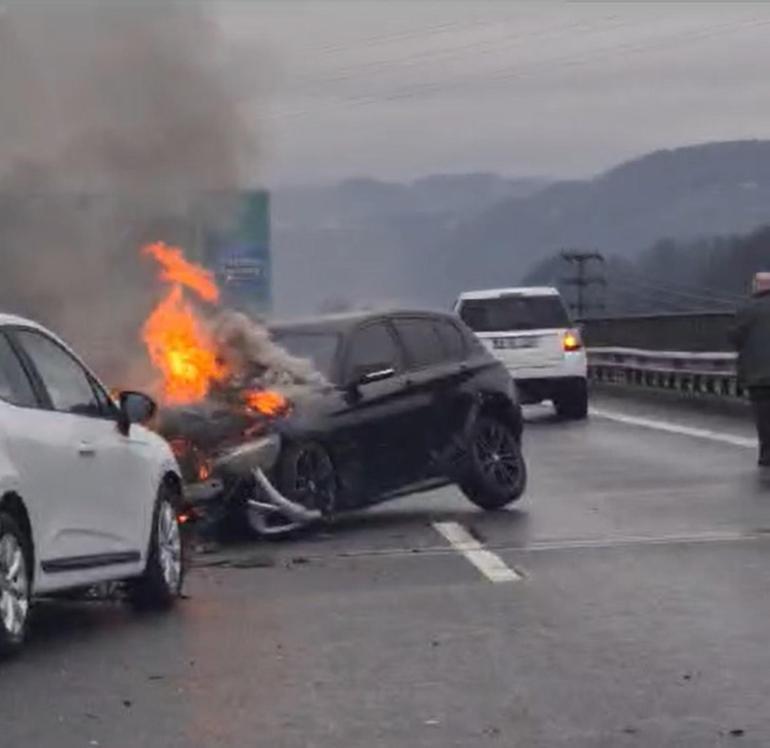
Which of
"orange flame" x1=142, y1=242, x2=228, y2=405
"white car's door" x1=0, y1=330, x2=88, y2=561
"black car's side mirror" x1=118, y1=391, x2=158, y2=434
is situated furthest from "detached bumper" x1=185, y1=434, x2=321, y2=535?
"white car's door" x1=0, y1=330, x2=88, y2=561

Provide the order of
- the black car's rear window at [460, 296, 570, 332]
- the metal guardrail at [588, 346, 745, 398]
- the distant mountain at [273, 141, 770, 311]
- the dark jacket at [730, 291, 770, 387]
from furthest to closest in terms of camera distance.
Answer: the metal guardrail at [588, 346, 745, 398]
the black car's rear window at [460, 296, 570, 332]
the distant mountain at [273, 141, 770, 311]
the dark jacket at [730, 291, 770, 387]

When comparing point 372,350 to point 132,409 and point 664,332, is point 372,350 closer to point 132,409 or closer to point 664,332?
point 132,409

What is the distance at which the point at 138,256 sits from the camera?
60.1 ft

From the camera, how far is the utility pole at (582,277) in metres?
63.1

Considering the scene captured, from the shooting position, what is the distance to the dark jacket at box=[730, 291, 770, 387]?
63.9 feet

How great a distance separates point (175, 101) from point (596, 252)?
151 feet

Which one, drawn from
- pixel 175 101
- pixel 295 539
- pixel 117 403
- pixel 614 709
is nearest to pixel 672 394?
pixel 175 101

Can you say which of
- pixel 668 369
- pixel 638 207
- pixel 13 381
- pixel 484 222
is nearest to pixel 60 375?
pixel 13 381

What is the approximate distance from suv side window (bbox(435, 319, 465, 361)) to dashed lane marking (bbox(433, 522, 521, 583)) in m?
1.57

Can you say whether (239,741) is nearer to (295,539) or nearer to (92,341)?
(295,539)

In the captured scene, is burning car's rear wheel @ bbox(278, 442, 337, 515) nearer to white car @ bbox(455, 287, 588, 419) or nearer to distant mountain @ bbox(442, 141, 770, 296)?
white car @ bbox(455, 287, 588, 419)

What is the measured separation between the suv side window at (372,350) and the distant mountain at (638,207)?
6326 centimetres

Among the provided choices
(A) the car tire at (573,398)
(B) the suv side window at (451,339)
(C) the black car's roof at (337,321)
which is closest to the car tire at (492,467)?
(B) the suv side window at (451,339)

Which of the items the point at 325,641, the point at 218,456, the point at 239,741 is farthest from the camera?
the point at 218,456
